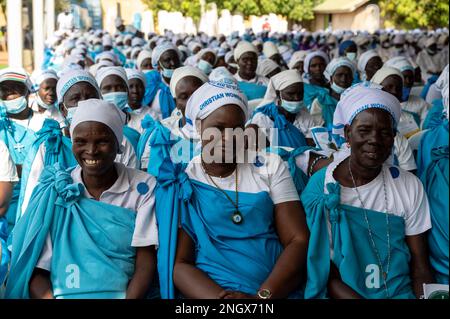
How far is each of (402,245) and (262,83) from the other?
5.93m

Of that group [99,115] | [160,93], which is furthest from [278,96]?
[99,115]

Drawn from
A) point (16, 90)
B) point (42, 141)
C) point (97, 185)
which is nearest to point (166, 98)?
point (16, 90)

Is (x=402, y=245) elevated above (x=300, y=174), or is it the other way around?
(x=300, y=174)

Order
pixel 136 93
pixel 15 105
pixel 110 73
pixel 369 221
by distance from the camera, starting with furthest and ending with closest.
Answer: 1. pixel 136 93
2. pixel 110 73
3. pixel 15 105
4. pixel 369 221

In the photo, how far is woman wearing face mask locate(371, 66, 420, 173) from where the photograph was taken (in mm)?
4215

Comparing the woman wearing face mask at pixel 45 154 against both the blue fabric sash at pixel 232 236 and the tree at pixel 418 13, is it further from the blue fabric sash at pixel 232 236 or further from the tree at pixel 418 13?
the tree at pixel 418 13

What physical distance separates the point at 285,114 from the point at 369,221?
8.32 feet

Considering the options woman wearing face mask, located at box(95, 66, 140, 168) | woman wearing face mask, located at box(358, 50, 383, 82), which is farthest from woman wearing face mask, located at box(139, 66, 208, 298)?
woman wearing face mask, located at box(358, 50, 383, 82)

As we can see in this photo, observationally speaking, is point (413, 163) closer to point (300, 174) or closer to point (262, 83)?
point (300, 174)

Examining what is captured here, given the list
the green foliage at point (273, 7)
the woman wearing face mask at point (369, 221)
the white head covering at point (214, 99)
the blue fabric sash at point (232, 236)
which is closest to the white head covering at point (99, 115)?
the white head covering at point (214, 99)

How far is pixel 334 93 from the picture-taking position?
23.4 ft

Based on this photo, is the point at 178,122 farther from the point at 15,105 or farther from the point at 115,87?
the point at 15,105

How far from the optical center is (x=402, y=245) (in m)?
3.00

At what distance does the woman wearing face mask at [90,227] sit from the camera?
9.21ft
